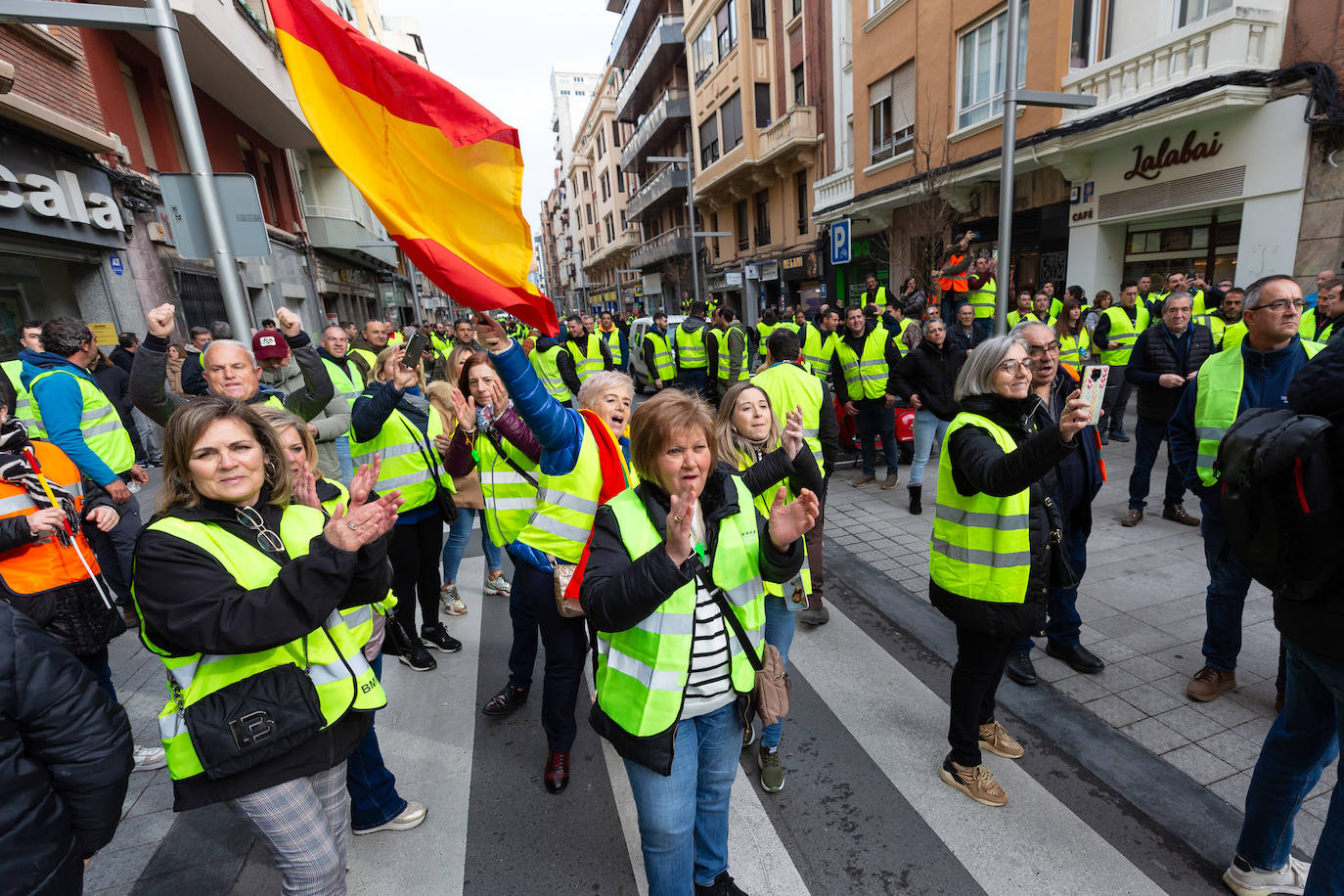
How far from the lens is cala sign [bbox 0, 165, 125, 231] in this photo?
7215 millimetres

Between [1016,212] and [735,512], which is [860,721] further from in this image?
[1016,212]

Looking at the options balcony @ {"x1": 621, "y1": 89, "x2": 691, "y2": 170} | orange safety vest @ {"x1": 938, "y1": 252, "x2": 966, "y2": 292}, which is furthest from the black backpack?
balcony @ {"x1": 621, "y1": 89, "x2": 691, "y2": 170}

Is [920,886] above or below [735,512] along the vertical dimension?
below

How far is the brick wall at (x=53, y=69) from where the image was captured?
24.7 feet

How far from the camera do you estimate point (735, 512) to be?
6.38 feet

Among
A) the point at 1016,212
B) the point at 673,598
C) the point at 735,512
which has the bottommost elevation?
the point at 673,598

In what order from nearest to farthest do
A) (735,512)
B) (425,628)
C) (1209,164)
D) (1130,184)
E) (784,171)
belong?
(735,512) < (425,628) < (1209,164) < (1130,184) < (784,171)

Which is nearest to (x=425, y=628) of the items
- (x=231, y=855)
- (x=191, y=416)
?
(x=231, y=855)

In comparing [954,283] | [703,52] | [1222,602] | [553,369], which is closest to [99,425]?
[553,369]

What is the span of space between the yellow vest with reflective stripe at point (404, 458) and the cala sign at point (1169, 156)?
1230cm

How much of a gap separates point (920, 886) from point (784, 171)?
23848mm

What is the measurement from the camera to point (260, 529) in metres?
1.85

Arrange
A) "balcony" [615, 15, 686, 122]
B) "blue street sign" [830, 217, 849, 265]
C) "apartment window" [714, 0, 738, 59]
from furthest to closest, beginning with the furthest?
1. "balcony" [615, 15, 686, 122]
2. "apartment window" [714, 0, 738, 59]
3. "blue street sign" [830, 217, 849, 265]

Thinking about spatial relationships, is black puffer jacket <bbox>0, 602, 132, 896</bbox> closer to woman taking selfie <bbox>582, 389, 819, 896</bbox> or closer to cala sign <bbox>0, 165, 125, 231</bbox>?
woman taking selfie <bbox>582, 389, 819, 896</bbox>
